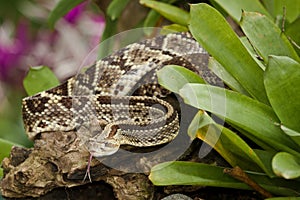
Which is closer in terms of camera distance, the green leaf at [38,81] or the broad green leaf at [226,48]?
the broad green leaf at [226,48]

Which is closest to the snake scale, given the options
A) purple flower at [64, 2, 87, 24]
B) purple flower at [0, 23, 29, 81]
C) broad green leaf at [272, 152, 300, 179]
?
broad green leaf at [272, 152, 300, 179]

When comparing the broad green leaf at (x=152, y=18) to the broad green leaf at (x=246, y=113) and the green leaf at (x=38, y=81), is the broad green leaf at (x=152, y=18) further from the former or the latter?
the broad green leaf at (x=246, y=113)

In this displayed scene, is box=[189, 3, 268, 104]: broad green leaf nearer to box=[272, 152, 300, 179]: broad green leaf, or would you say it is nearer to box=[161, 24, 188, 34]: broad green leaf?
box=[272, 152, 300, 179]: broad green leaf

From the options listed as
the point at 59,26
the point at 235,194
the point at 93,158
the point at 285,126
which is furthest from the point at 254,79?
the point at 59,26

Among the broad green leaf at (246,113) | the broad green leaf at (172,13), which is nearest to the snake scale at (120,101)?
the broad green leaf at (172,13)

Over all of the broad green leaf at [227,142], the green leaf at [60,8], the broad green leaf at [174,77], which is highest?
the broad green leaf at [174,77]

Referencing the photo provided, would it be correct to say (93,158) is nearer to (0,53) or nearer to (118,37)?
(118,37)

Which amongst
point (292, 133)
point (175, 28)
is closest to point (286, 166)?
point (292, 133)
